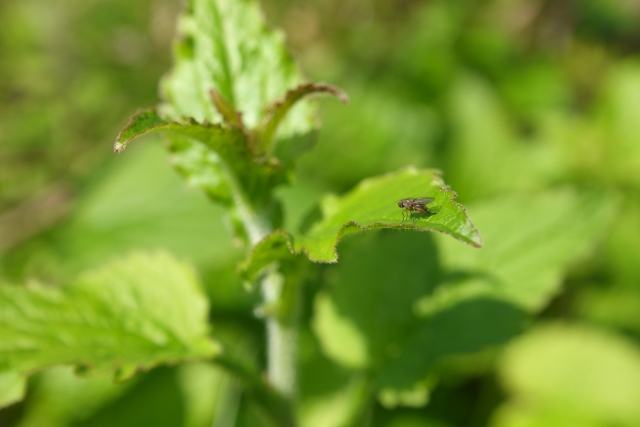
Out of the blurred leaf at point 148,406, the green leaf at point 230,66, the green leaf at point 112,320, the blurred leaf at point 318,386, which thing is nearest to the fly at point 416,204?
the green leaf at point 230,66

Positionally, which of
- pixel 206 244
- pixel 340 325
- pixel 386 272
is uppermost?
pixel 206 244

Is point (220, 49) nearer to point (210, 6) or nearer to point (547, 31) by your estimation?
point (210, 6)

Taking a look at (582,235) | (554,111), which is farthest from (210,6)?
(554,111)

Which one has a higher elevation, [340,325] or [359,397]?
[340,325]

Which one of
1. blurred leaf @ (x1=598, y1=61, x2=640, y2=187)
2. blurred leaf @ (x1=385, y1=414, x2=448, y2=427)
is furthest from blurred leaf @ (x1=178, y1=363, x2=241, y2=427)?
blurred leaf @ (x1=598, y1=61, x2=640, y2=187)

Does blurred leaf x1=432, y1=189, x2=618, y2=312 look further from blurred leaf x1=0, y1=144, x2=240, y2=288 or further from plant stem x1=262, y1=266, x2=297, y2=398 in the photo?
blurred leaf x1=0, y1=144, x2=240, y2=288

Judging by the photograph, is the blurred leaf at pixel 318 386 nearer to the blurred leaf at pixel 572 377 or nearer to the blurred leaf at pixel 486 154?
the blurred leaf at pixel 572 377

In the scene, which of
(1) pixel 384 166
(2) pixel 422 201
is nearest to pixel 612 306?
(1) pixel 384 166

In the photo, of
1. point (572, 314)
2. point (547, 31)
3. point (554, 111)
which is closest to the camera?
point (572, 314)
